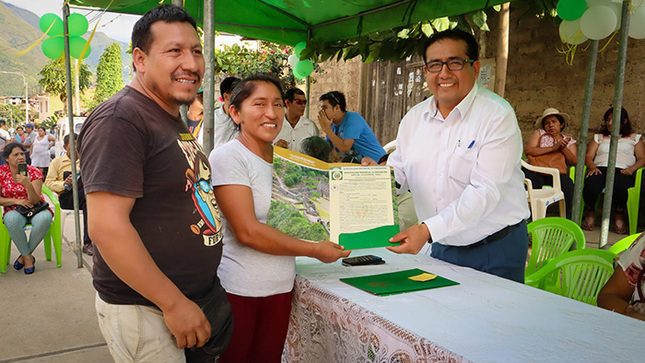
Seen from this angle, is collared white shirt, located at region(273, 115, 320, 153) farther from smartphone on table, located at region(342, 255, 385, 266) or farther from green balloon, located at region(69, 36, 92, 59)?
smartphone on table, located at region(342, 255, 385, 266)

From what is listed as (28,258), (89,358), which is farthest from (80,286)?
(89,358)

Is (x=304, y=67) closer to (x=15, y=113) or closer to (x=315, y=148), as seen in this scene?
(x=315, y=148)

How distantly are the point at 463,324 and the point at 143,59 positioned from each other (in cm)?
127

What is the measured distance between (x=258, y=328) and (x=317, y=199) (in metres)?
0.56

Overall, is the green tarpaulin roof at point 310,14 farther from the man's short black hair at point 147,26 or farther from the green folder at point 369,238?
the man's short black hair at point 147,26

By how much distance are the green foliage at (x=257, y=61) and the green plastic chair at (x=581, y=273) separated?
812cm

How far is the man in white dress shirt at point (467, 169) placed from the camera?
2072mm

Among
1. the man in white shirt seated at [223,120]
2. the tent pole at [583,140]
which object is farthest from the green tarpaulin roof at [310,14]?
the tent pole at [583,140]

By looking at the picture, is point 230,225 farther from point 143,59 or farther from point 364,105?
point 364,105

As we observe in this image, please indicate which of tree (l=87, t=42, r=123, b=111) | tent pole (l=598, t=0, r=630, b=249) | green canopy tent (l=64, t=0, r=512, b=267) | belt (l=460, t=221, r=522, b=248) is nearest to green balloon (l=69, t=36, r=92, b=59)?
green canopy tent (l=64, t=0, r=512, b=267)

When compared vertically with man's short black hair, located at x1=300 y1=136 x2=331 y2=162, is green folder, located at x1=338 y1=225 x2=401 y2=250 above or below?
below

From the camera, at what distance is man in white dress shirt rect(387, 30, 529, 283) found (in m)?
2.07

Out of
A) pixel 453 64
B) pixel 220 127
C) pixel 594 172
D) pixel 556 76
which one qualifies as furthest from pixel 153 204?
pixel 556 76

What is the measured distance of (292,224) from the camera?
1846mm
